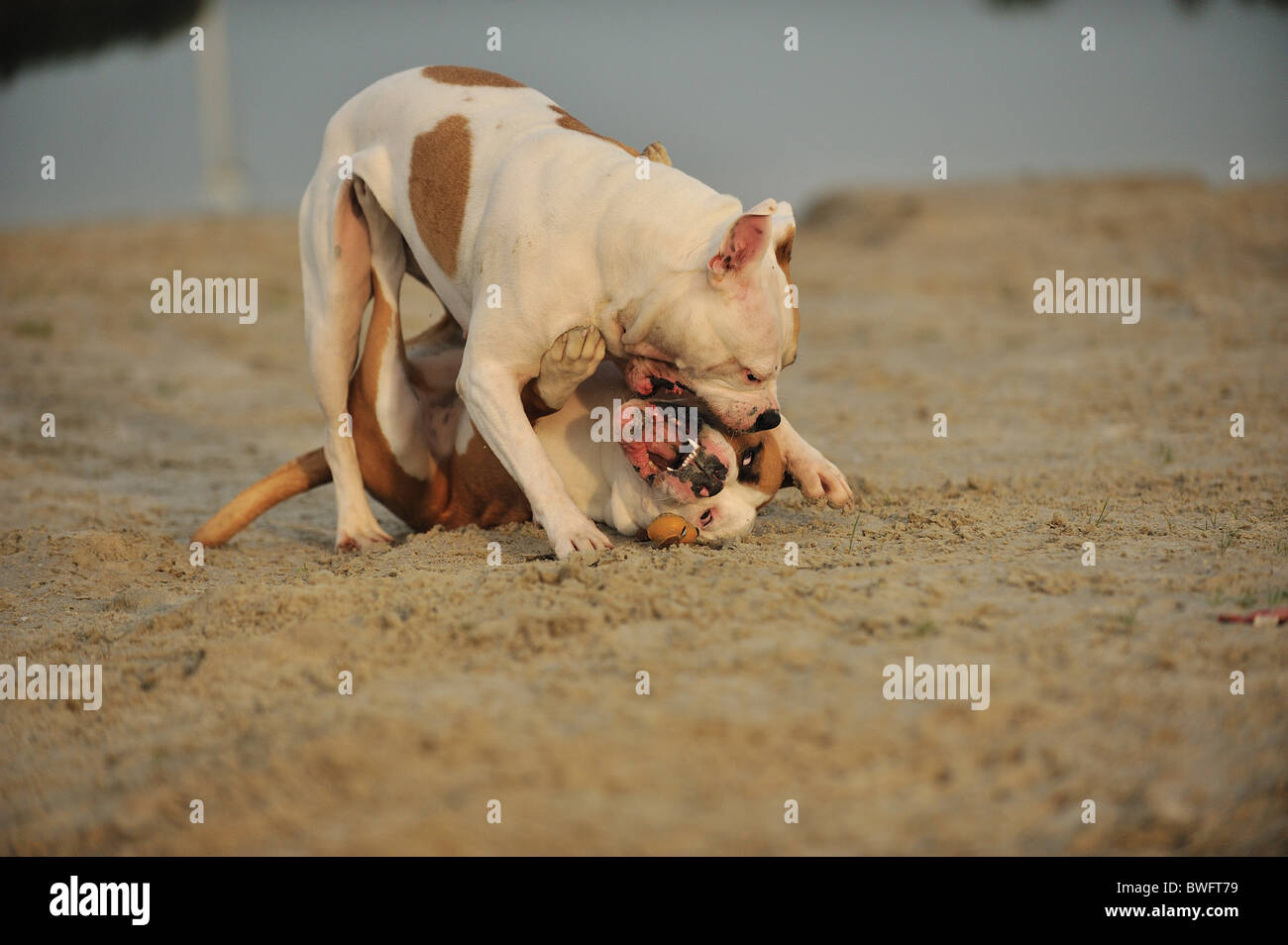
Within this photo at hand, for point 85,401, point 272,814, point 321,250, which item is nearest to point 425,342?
point 321,250

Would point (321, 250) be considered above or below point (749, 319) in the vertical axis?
above

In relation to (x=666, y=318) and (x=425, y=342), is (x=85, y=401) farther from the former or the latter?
(x=666, y=318)

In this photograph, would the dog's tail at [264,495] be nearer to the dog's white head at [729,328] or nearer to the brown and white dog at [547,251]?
the brown and white dog at [547,251]

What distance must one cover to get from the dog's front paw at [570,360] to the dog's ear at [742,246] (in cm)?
48

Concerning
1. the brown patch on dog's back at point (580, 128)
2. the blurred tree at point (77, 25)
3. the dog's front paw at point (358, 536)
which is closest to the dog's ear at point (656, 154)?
the brown patch on dog's back at point (580, 128)

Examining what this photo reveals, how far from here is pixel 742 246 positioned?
340cm

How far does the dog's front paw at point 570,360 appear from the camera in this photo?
3.74 meters

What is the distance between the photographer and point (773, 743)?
234 centimetres

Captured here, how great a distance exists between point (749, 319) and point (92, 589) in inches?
102

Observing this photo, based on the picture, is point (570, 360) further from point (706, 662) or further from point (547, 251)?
point (706, 662)

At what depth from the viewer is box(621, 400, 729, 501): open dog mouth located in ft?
12.8

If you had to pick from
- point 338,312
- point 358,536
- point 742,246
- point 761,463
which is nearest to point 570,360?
point 742,246

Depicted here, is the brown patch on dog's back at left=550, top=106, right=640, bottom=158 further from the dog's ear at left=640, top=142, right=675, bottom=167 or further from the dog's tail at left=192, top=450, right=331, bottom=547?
the dog's tail at left=192, top=450, right=331, bottom=547

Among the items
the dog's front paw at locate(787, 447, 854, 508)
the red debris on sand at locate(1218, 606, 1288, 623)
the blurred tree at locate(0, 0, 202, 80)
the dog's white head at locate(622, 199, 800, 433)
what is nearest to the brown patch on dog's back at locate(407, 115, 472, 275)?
the dog's white head at locate(622, 199, 800, 433)
